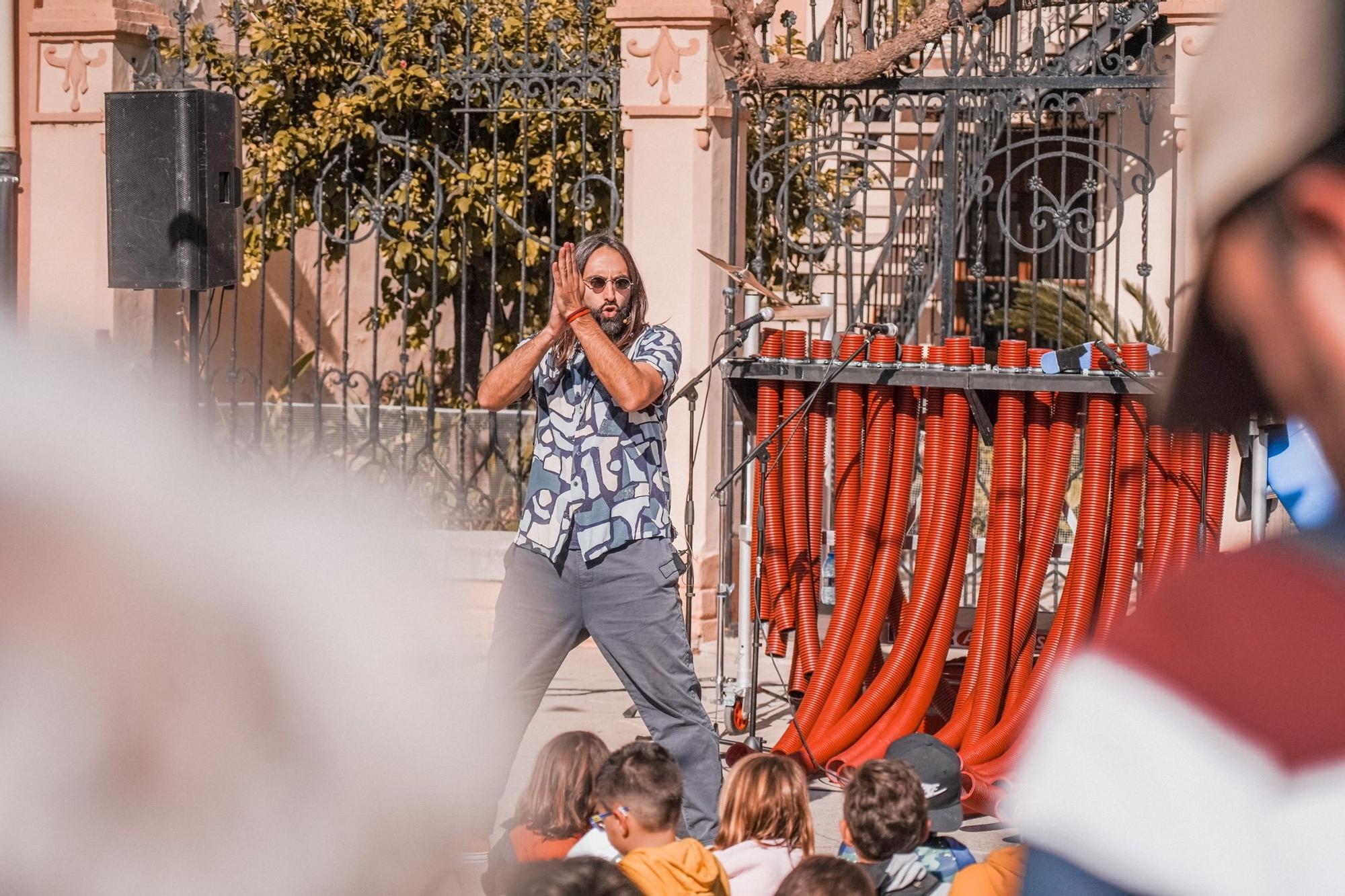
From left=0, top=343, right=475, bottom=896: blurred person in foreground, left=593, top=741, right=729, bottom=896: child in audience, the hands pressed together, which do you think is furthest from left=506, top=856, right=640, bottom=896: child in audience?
the hands pressed together

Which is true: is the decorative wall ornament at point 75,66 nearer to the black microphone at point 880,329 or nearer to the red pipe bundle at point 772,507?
the red pipe bundle at point 772,507

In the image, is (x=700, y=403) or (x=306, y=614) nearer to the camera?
(x=306, y=614)

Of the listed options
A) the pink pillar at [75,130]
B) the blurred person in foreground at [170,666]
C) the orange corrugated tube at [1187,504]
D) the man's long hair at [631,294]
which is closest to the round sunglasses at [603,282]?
the man's long hair at [631,294]

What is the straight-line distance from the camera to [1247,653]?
0.73 m

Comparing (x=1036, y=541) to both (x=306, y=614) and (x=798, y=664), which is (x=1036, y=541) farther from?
(x=306, y=614)

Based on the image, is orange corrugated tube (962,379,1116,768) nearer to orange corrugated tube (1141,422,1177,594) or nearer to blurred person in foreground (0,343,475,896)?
orange corrugated tube (1141,422,1177,594)

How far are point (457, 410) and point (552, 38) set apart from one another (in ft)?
6.85

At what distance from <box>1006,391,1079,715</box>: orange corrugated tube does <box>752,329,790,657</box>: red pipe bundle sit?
33.8 inches

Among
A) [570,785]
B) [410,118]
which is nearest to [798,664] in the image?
[570,785]

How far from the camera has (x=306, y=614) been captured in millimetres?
1172

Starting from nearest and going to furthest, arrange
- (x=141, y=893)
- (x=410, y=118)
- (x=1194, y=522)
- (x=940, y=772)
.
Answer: (x=141, y=893)
(x=940, y=772)
(x=1194, y=522)
(x=410, y=118)

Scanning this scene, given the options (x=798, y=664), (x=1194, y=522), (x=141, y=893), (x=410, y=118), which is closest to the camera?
(x=141, y=893)

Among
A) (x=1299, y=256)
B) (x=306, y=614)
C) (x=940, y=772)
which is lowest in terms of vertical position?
(x=940, y=772)

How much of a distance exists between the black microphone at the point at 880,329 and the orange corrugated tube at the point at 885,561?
0.18 ft
